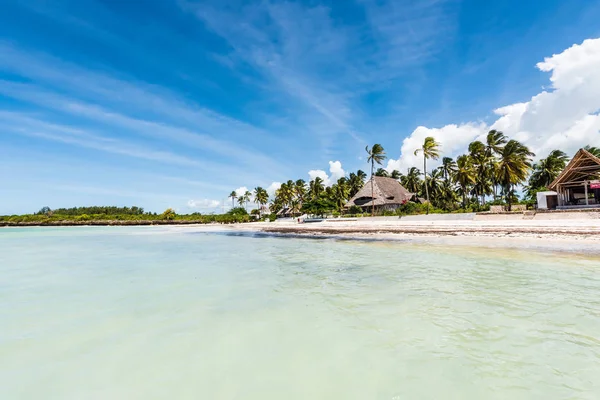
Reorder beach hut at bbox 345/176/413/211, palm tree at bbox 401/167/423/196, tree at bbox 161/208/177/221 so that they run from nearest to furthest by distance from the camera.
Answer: beach hut at bbox 345/176/413/211 < palm tree at bbox 401/167/423/196 < tree at bbox 161/208/177/221

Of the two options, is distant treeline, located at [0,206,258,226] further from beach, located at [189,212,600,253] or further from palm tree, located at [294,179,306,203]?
beach, located at [189,212,600,253]

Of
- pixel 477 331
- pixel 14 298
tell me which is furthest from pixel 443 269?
pixel 14 298

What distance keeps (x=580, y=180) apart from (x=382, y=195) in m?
23.1

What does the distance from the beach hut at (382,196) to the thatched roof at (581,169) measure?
1864cm

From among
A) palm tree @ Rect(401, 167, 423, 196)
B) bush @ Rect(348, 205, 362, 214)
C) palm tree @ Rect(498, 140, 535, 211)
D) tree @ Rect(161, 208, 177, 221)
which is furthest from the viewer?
tree @ Rect(161, 208, 177, 221)

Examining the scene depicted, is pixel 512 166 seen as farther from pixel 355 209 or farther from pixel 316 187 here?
pixel 316 187

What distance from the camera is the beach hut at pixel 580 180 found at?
28.6 metres

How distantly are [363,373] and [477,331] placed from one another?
2233mm

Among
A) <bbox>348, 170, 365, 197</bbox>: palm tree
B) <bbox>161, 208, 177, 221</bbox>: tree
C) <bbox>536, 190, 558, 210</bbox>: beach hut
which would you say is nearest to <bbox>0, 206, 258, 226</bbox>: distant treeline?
<bbox>161, 208, 177, 221</bbox>: tree

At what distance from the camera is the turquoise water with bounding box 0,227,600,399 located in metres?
3.18

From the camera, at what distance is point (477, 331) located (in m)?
4.45

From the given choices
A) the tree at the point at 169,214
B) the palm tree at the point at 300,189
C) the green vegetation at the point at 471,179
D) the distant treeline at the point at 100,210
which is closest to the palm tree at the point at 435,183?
the green vegetation at the point at 471,179

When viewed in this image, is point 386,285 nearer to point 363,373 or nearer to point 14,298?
point 363,373

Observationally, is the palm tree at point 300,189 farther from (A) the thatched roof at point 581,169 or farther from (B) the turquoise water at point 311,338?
(B) the turquoise water at point 311,338
